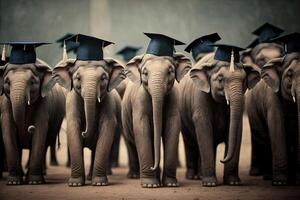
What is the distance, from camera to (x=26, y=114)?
1012 centimetres

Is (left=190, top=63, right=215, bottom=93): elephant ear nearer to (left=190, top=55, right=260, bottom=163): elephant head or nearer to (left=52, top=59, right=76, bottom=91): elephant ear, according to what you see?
(left=190, top=55, right=260, bottom=163): elephant head

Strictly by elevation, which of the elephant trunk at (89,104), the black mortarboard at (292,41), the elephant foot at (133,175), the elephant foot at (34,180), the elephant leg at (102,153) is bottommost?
the elephant foot at (133,175)

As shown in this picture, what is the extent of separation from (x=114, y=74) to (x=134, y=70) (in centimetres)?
30

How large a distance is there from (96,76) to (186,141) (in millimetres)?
2574

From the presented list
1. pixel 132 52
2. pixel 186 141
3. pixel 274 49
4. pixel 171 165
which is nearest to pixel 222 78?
pixel 171 165

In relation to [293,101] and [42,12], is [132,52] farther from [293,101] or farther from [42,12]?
[293,101]

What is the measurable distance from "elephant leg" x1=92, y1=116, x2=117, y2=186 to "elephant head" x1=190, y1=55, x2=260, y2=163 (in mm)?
1438

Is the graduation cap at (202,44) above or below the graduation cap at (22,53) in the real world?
above

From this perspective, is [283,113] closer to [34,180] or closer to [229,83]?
[229,83]

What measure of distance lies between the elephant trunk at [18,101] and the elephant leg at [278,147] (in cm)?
352

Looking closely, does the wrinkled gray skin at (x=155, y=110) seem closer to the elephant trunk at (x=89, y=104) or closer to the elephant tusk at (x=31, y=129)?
the elephant trunk at (x=89, y=104)

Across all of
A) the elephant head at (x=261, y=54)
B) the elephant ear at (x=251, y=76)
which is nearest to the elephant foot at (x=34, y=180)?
the elephant ear at (x=251, y=76)

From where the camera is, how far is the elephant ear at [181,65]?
387 inches

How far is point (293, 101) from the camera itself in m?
9.65
